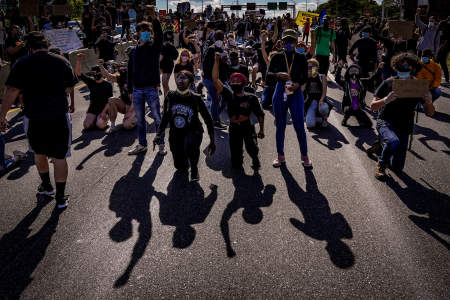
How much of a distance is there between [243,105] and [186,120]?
3.31 ft

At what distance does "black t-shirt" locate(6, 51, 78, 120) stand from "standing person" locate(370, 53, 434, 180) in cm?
440

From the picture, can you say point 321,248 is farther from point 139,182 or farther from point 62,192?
point 62,192

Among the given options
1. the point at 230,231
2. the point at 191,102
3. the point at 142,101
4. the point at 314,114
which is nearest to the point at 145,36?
the point at 142,101

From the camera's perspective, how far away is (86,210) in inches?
197

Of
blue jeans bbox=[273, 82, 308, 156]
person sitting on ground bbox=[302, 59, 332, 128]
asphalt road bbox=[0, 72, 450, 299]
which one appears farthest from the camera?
person sitting on ground bbox=[302, 59, 332, 128]

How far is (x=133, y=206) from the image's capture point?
5105 millimetres

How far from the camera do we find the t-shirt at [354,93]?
348 inches

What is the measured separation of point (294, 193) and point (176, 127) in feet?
6.91

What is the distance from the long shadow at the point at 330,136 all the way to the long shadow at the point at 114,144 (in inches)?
156

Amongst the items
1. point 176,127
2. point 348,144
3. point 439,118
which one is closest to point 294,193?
point 176,127

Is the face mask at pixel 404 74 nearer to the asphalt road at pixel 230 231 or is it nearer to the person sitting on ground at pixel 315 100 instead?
the asphalt road at pixel 230 231

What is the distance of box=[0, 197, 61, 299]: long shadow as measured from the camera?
3.52 meters

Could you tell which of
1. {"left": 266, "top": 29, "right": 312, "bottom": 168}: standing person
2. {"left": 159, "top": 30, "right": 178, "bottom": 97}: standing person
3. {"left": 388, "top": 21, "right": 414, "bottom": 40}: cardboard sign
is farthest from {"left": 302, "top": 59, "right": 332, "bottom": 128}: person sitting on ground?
{"left": 159, "top": 30, "right": 178, "bottom": 97}: standing person

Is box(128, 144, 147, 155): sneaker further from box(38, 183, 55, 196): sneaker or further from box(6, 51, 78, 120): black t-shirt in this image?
box(6, 51, 78, 120): black t-shirt
